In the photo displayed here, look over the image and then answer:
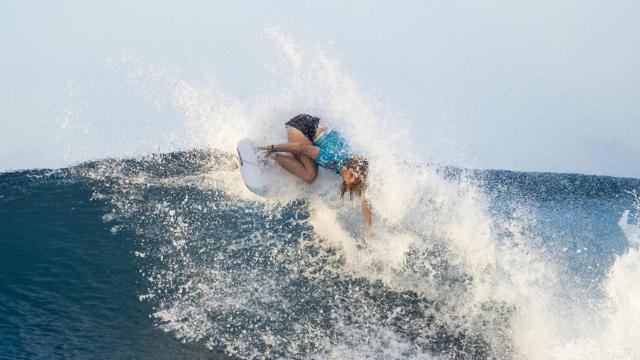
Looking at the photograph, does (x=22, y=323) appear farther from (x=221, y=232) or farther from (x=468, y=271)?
(x=468, y=271)

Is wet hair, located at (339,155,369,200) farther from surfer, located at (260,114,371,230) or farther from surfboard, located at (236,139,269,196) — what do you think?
surfboard, located at (236,139,269,196)

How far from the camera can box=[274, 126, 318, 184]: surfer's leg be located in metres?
7.61

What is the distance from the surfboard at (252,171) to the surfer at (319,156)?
0.25 metres

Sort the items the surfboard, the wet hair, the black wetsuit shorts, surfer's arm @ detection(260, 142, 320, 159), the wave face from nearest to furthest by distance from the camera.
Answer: the wave face
the wet hair
surfer's arm @ detection(260, 142, 320, 159)
the black wetsuit shorts
the surfboard

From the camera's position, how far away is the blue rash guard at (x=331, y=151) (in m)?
7.44

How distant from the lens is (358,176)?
733 cm

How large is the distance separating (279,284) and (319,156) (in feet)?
6.63

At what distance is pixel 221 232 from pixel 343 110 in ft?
9.70

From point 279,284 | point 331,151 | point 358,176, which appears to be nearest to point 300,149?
point 331,151

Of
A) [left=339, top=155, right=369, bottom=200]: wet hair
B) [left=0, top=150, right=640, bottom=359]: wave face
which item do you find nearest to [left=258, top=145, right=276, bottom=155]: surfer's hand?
[left=0, top=150, right=640, bottom=359]: wave face

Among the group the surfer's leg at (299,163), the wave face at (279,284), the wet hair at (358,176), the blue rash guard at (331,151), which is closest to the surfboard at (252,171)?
the surfer's leg at (299,163)

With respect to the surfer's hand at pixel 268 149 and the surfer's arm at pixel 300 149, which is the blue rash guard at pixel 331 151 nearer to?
the surfer's arm at pixel 300 149

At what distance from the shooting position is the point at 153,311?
18.7 ft

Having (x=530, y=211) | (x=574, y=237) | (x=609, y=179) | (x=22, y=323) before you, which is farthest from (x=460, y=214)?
(x=609, y=179)
